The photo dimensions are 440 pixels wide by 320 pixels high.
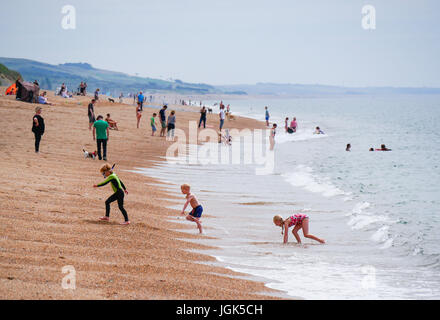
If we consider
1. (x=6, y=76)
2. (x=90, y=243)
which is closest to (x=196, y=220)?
(x=90, y=243)

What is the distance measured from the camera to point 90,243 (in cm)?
862

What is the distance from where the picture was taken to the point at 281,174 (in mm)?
21031

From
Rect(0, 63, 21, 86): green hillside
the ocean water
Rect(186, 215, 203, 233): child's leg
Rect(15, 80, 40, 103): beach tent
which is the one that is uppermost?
Rect(0, 63, 21, 86): green hillside

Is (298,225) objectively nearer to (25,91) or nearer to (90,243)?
(90,243)

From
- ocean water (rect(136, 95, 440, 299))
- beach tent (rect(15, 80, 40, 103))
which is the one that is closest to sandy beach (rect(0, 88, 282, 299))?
ocean water (rect(136, 95, 440, 299))

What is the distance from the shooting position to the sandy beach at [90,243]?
674 centimetres

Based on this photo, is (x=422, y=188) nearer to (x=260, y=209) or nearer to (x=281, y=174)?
(x=281, y=174)

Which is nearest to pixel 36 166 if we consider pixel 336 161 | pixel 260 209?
pixel 260 209

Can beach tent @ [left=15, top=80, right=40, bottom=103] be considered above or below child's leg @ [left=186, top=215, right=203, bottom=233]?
above

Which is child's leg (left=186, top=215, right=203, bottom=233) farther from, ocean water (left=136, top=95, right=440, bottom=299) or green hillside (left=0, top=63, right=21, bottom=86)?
green hillside (left=0, top=63, right=21, bottom=86)

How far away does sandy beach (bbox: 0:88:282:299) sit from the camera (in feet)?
22.1

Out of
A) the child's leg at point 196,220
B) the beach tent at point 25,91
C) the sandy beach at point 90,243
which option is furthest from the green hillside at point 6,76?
the child's leg at point 196,220
